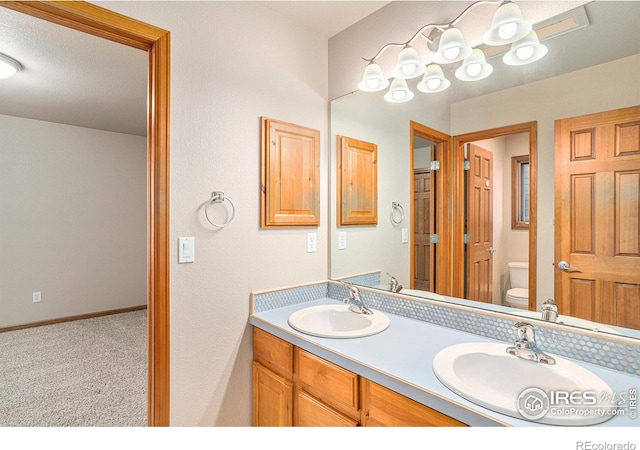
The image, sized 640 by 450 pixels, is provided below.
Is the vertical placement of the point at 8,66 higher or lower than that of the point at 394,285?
higher

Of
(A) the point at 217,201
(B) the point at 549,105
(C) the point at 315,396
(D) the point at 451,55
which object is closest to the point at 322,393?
(C) the point at 315,396

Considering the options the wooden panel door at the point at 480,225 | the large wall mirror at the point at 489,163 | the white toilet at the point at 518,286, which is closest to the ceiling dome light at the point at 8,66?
the large wall mirror at the point at 489,163

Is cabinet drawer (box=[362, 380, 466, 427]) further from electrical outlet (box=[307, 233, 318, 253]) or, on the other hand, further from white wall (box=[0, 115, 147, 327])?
white wall (box=[0, 115, 147, 327])

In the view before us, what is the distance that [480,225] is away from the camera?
1466 mm

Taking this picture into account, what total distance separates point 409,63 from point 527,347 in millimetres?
1308

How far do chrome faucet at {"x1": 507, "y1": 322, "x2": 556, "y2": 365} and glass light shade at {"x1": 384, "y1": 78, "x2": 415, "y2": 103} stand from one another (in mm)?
1198

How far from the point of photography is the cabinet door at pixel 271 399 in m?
1.47

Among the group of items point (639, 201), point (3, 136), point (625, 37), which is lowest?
point (639, 201)

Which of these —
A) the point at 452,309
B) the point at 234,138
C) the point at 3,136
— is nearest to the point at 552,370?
the point at 452,309

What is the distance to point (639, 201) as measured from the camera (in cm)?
103

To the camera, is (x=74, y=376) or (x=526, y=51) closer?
(x=526, y=51)

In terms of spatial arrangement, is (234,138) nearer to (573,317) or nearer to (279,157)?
(279,157)

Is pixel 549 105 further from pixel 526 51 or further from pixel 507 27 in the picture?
pixel 507 27

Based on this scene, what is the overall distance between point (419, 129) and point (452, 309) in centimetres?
90
